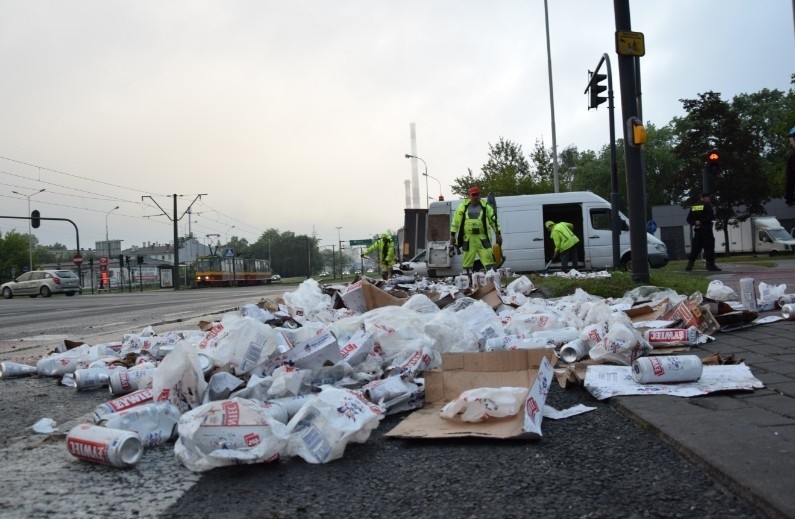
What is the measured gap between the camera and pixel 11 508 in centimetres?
202

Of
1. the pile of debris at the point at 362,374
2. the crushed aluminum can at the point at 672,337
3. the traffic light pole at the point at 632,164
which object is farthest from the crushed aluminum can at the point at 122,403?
the traffic light pole at the point at 632,164

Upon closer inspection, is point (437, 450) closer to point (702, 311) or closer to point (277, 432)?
point (277, 432)

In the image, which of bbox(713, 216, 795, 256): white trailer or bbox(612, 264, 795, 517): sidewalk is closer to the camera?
bbox(612, 264, 795, 517): sidewalk

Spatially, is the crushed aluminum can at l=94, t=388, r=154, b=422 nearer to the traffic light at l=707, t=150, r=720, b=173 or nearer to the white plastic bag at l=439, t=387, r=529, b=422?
the white plastic bag at l=439, t=387, r=529, b=422

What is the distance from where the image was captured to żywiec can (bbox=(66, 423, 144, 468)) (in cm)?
237

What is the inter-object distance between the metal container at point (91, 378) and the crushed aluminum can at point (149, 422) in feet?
4.44

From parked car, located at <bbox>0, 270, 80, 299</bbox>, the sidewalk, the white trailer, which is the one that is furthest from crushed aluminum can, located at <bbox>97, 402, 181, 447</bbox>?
the white trailer

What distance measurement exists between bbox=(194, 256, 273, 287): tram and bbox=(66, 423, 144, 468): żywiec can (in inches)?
1763

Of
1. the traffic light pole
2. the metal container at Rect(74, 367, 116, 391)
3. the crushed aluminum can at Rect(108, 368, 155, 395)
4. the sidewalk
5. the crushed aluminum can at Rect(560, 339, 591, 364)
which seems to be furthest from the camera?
the traffic light pole

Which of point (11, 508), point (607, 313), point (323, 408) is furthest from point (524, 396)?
point (607, 313)

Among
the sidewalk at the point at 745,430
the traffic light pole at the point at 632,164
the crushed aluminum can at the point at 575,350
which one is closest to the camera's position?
the sidewalk at the point at 745,430

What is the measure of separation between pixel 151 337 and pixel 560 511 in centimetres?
433

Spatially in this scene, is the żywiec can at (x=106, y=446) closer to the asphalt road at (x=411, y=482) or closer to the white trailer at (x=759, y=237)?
the asphalt road at (x=411, y=482)

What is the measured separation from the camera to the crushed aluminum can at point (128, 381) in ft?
12.3
